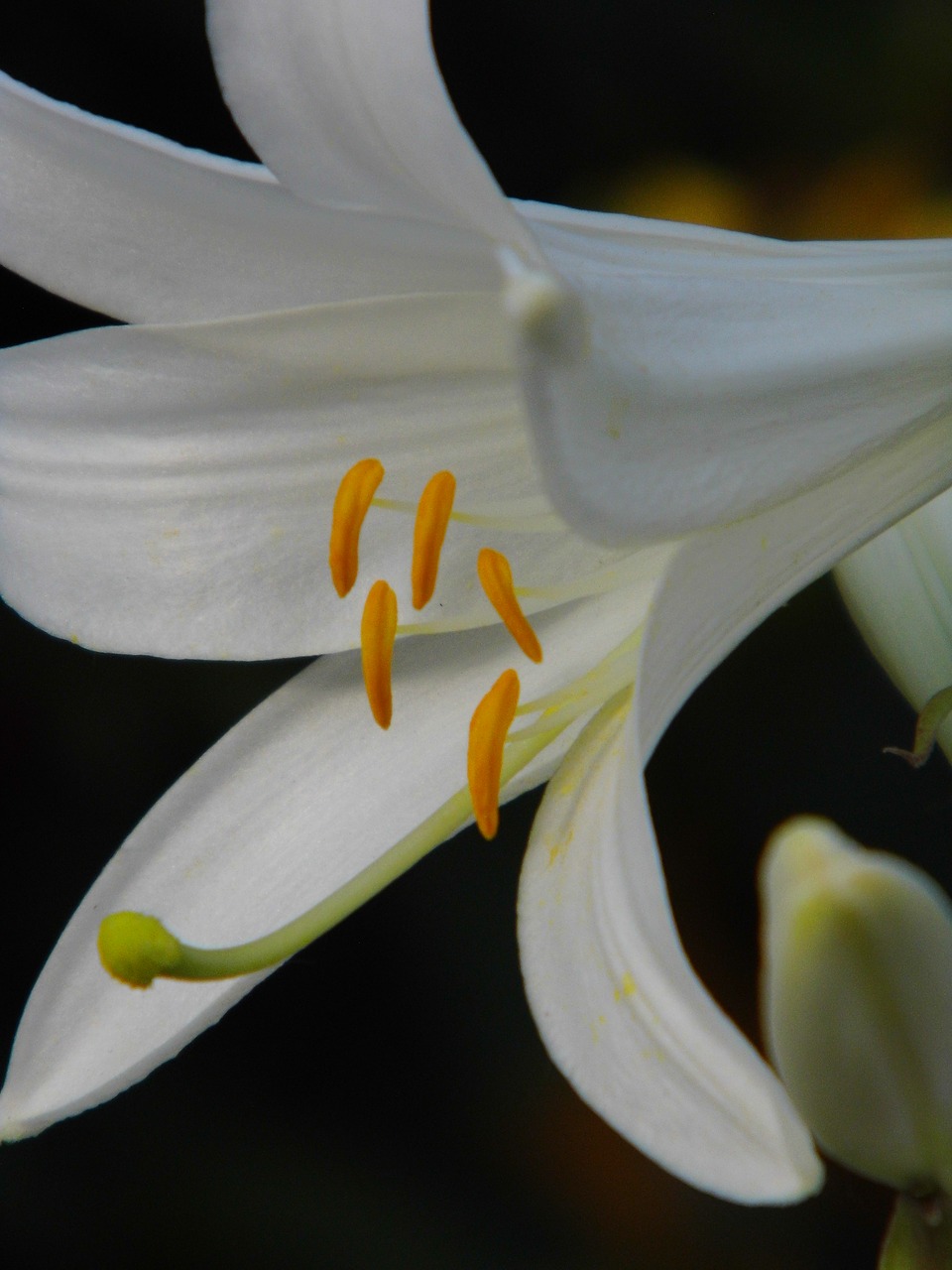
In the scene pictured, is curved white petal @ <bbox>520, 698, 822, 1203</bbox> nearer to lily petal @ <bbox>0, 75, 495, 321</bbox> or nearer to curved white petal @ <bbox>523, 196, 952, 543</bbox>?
curved white petal @ <bbox>523, 196, 952, 543</bbox>

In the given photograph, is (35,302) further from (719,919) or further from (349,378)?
(719,919)

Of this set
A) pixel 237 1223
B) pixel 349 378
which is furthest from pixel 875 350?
pixel 237 1223


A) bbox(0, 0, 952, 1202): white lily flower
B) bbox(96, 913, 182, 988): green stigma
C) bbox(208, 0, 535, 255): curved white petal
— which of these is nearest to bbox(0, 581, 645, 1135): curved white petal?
bbox(0, 0, 952, 1202): white lily flower

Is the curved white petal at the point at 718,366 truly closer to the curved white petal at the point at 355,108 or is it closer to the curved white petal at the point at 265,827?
the curved white petal at the point at 355,108

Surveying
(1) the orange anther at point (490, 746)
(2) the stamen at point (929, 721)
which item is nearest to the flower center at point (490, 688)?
(1) the orange anther at point (490, 746)

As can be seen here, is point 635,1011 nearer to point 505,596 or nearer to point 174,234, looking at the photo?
point 505,596

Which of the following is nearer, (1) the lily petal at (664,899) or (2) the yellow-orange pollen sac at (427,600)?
(1) the lily petal at (664,899)
